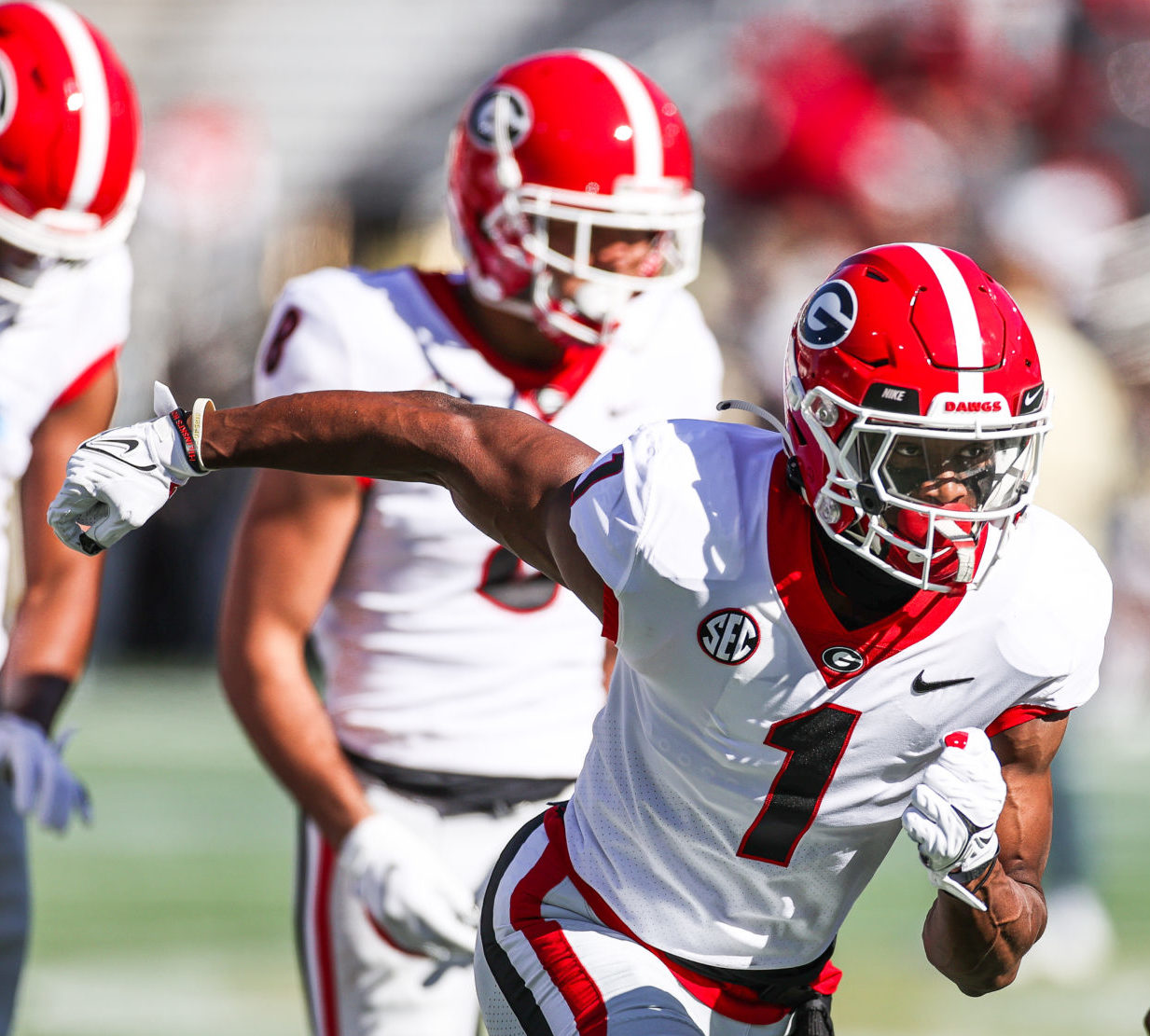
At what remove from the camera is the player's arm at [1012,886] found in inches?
93.1

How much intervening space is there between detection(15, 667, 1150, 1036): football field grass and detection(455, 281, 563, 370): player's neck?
2317mm

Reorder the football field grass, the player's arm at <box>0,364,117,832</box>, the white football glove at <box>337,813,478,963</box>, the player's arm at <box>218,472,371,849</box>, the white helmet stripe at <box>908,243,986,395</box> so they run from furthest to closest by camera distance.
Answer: the football field grass, the player's arm at <box>0,364,117,832</box>, the player's arm at <box>218,472,371,849</box>, the white football glove at <box>337,813,478,963</box>, the white helmet stripe at <box>908,243,986,395</box>

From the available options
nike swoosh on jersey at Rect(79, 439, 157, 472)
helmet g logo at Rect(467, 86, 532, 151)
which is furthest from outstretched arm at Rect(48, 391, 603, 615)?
helmet g logo at Rect(467, 86, 532, 151)

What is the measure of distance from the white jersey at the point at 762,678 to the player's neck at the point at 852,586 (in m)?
0.01

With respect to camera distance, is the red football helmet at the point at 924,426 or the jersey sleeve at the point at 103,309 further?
the jersey sleeve at the point at 103,309

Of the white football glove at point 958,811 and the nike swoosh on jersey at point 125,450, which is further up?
the nike swoosh on jersey at point 125,450

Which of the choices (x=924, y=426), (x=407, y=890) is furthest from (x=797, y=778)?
(x=407, y=890)

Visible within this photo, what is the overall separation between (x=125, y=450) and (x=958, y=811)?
124 cm

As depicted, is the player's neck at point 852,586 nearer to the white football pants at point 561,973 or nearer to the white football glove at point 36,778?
the white football pants at point 561,973

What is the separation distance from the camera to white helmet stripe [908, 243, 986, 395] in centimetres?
229

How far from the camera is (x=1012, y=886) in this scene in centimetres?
238

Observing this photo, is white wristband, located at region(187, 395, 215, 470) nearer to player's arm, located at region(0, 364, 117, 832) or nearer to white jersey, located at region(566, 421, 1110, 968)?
white jersey, located at region(566, 421, 1110, 968)

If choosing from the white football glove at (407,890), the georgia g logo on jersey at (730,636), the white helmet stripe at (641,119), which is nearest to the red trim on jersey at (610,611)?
the georgia g logo on jersey at (730,636)

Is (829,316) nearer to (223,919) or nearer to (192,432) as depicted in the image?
(192,432)
